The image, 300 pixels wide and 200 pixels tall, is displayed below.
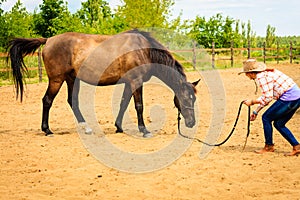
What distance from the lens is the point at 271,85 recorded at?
5621 mm

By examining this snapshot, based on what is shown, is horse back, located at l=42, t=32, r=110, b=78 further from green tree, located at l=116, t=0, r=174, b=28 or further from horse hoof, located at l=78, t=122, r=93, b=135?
green tree, located at l=116, t=0, r=174, b=28

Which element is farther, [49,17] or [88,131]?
[49,17]

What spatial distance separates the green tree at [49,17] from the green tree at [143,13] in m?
4.36

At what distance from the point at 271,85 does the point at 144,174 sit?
2112 millimetres

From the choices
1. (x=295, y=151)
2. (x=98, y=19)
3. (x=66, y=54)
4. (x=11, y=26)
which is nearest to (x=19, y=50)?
(x=66, y=54)

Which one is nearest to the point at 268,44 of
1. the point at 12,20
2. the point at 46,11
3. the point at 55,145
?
the point at 46,11

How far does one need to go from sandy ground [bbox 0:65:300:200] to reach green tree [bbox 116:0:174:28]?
65.0 ft

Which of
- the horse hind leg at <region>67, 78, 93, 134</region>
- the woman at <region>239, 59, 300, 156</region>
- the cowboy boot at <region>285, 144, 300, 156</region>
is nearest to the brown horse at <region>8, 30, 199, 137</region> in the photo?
the horse hind leg at <region>67, 78, 93, 134</region>

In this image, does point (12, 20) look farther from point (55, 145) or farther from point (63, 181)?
point (63, 181)

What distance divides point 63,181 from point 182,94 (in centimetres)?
311

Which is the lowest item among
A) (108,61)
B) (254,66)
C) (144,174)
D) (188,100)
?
(144,174)

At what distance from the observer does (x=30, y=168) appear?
18.1 feet

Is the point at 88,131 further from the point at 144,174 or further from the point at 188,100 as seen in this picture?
the point at 144,174

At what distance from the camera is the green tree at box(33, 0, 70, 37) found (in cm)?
2759
